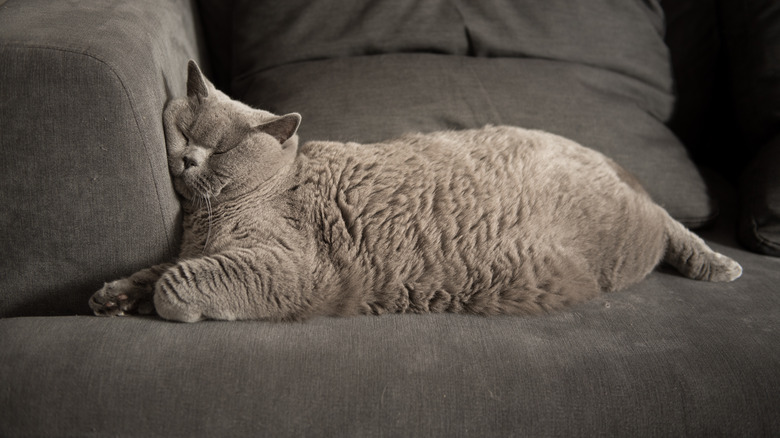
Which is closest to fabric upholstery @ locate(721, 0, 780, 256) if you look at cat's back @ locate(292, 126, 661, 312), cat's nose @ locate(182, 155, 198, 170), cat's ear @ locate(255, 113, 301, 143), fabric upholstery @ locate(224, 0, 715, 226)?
fabric upholstery @ locate(224, 0, 715, 226)

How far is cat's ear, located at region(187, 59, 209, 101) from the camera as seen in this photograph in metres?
1.32

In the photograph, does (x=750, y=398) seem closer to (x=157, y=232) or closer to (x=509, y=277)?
(x=509, y=277)

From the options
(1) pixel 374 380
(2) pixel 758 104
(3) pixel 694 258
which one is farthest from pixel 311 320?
(2) pixel 758 104

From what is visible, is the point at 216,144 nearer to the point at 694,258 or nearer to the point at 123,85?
the point at 123,85

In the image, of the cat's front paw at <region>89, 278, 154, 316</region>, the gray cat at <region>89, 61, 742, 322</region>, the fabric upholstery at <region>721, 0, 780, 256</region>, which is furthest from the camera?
the fabric upholstery at <region>721, 0, 780, 256</region>

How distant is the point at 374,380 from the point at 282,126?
2.25 ft

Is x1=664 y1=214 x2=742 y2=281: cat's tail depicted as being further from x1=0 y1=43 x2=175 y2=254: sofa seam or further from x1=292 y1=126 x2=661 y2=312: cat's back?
x1=0 y1=43 x2=175 y2=254: sofa seam

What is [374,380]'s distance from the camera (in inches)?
39.5

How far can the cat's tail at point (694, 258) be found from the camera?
57.9 inches

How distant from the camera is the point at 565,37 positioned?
1786 mm

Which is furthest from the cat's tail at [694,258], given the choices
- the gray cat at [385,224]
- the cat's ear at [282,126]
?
the cat's ear at [282,126]

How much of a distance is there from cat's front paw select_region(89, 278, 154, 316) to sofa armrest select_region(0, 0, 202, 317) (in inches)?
2.0

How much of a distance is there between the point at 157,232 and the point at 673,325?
1228mm

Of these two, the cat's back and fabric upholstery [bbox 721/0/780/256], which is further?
fabric upholstery [bbox 721/0/780/256]
